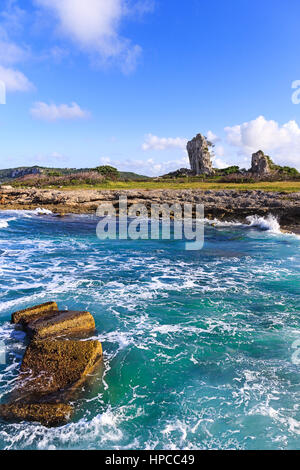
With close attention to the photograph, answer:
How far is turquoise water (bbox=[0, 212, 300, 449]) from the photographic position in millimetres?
5535

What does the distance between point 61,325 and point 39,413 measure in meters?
2.77

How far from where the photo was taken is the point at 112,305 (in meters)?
11.0

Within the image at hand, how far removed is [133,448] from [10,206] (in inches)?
1588

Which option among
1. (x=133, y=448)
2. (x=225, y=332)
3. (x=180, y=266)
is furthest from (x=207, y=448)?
(x=180, y=266)

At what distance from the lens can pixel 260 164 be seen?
60.7m

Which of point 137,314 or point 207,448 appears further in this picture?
point 137,314

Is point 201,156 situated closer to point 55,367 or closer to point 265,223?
point 265,223

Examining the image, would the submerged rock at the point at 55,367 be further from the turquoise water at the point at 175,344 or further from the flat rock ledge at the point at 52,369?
the turquoise water at the point at 175,344

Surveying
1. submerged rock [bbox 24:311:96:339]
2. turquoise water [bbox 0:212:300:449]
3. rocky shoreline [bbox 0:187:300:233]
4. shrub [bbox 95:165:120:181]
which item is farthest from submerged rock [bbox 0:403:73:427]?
shrub [bbox 95:165:120:181]

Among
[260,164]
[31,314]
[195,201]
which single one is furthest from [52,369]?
[260,164]

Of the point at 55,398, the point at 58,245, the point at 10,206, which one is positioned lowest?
the point at 55,398

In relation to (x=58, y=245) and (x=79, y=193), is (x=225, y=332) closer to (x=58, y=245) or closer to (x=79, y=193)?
(x=58, y=245)

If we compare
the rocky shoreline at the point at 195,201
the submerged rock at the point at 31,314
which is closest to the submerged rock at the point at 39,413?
the submerged rock at the point at 31,314
